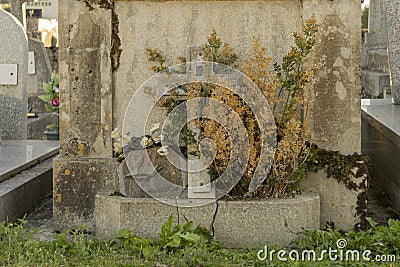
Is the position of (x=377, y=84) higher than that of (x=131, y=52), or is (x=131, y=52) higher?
(x=131, y=52)

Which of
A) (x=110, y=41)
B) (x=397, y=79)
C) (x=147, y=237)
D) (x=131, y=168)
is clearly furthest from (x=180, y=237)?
(x=397, y=79)

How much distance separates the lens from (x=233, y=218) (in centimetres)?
494

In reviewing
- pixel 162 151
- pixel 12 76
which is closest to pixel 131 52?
pixel 162 151

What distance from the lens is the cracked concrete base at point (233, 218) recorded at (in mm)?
4914

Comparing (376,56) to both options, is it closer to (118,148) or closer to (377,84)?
(377,84)

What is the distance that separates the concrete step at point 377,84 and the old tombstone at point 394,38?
2.05m

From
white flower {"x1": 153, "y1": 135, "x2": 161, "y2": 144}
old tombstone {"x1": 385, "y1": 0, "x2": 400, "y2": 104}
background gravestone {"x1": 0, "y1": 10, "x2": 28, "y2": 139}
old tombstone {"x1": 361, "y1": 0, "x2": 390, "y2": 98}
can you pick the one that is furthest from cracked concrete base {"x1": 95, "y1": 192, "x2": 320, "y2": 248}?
old tombstone {"x1": 361, "y1": 0, "x2": 390, "y2": 98}

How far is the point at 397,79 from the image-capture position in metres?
8.50

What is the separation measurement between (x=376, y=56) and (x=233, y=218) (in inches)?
327

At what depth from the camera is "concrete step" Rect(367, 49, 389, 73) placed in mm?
11891

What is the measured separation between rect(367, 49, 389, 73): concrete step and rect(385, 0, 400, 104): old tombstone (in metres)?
3.22

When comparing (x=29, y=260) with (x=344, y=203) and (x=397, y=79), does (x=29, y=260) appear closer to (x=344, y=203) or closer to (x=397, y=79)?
(x=344, y=203)

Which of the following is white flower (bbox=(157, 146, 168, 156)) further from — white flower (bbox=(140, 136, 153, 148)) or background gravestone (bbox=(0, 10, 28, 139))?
background gravestone (bbox=(0, 10, 28, 139))

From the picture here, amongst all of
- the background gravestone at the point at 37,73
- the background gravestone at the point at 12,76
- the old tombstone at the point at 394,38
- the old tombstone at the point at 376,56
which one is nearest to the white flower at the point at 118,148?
the background gravestone at the point at 12,76
